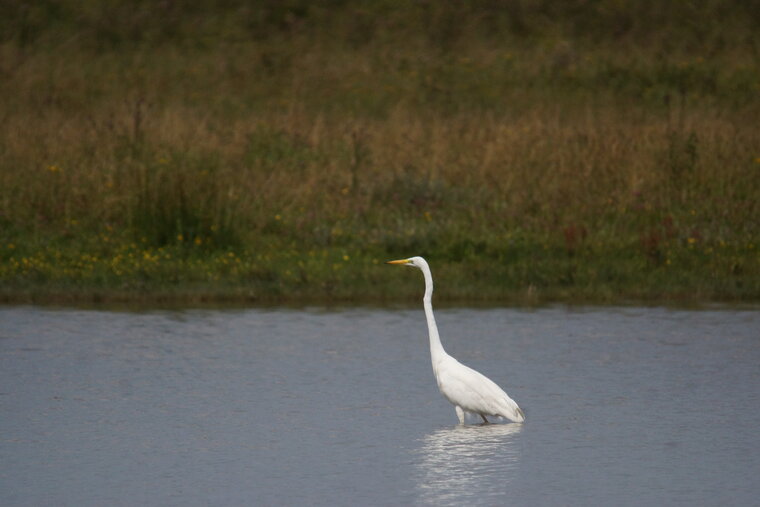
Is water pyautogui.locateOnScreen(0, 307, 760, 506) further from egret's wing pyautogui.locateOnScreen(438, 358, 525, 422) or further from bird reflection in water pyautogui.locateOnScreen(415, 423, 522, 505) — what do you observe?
egret's wing pyautogui.locateOnScreen(438, 358, 525, 422)

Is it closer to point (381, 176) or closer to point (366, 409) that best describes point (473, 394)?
point (366, 409)

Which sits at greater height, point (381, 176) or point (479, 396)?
point (381, 176)

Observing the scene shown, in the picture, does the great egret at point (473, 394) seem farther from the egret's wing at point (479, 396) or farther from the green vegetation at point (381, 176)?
the green vegetation at point (381, 176)

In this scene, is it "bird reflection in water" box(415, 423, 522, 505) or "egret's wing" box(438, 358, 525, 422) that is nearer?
"bird reflection in water" box(415, 423, 522, 505)

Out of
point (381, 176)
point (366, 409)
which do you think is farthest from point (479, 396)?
point (381, 176)

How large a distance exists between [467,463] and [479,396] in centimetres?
103

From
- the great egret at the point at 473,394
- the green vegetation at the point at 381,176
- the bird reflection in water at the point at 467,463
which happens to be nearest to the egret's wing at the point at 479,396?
the great egret at the point at 473,394

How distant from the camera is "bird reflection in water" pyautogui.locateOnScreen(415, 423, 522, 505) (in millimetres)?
7137

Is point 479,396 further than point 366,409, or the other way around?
point 366,409

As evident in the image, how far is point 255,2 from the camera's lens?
35125 millimetres

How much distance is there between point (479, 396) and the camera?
8789 mm

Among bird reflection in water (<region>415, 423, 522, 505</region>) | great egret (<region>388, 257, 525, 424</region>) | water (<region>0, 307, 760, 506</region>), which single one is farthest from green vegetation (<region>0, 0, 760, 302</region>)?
bird reflection in water (<region>415, 423, 522, 505</region>)

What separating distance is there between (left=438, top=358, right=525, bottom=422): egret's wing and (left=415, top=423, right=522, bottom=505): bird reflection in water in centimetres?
14

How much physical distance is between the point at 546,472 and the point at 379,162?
11.6m
